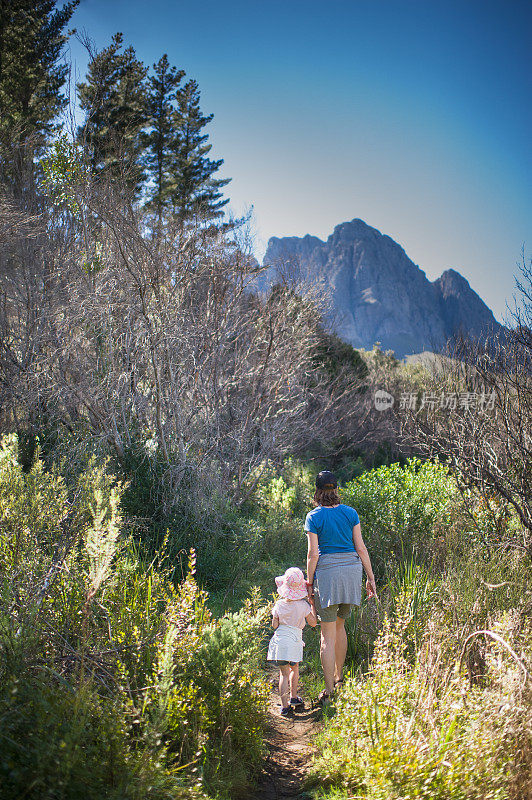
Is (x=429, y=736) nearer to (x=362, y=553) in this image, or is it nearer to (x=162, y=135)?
(x=362, y=553)

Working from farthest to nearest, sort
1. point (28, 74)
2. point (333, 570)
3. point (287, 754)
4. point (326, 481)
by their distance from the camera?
point (28, 74) → point (326, 481) → point (333, 570) → point (287, 754)

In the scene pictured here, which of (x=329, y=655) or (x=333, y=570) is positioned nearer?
(x=329, y=655)

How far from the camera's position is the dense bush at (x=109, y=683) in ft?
6.91

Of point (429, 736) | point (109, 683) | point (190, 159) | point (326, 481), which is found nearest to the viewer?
point (429, 736)

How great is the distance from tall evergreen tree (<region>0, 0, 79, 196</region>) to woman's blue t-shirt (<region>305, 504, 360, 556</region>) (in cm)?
1259

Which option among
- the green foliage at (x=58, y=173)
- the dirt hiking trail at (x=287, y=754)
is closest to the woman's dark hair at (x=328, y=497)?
the dirt hiking trail at (x=287, y=754)

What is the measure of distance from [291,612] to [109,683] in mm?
1668

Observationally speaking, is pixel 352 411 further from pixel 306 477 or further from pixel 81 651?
pixel 81 651

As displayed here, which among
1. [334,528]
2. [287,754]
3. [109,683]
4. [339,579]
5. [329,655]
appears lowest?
[287,754]

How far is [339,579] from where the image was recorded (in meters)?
4.13

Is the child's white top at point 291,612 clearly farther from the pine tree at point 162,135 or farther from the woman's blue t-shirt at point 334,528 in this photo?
the pine tree at point 162,135

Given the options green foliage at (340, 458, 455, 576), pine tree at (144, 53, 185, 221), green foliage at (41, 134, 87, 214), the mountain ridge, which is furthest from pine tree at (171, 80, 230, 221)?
the mountain ridge

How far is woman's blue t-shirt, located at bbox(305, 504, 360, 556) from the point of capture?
13.7ft

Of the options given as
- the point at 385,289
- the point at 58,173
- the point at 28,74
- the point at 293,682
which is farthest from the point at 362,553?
the point at 385,289
